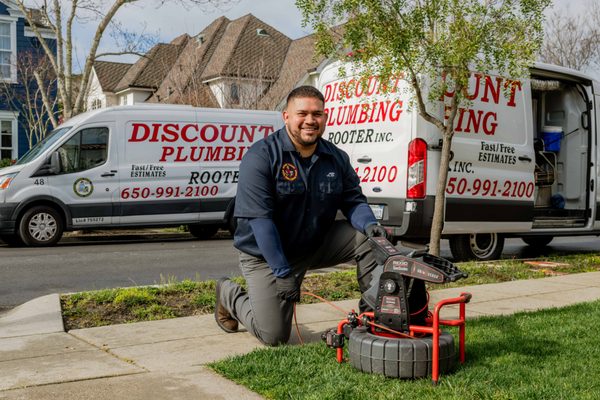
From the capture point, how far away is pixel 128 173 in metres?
13.4

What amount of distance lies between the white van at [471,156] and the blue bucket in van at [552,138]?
0.26m

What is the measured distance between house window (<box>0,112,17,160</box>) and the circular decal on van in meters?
17.4

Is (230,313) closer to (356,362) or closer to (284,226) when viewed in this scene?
(284,226)

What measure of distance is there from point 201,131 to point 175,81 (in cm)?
1544

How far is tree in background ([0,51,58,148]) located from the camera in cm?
2684

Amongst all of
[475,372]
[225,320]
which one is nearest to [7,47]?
[225,320]

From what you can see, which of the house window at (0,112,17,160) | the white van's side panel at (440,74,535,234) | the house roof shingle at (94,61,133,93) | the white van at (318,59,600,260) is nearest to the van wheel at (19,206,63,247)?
the white van at (318,59,600,260)

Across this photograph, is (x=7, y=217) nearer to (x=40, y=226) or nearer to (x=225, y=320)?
(x=40, y=226)

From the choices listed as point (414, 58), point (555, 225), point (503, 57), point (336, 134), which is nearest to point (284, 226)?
point (414, 58)

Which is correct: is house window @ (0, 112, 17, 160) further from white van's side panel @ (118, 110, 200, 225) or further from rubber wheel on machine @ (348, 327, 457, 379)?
rubber wheel on machine @ (348, 327, 457, 379)

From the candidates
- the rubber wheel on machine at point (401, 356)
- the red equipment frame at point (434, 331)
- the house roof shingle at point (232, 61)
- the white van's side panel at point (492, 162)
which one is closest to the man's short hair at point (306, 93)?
the red equipment frame at point (434, 331)

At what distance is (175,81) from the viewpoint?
28.9 m

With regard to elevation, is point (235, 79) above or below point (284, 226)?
above

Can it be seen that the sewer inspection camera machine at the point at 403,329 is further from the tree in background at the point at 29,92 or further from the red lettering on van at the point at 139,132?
the tree in background at the point at 29,92
